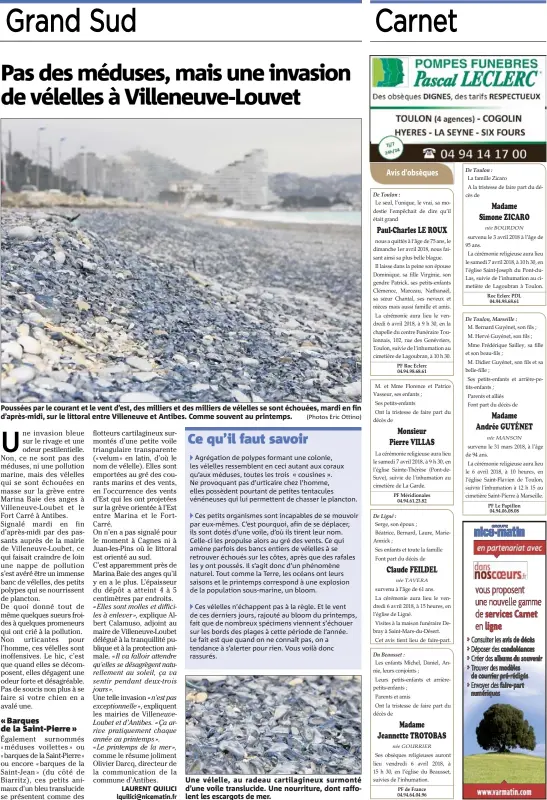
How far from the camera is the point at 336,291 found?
281 inches

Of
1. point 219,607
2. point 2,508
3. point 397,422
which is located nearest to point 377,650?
point 219,607

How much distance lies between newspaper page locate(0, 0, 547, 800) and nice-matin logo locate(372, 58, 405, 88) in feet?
0.05

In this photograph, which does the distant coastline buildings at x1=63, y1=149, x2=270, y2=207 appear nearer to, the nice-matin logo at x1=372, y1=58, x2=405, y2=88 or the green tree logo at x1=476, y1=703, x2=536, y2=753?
the nice-matin logo at x1=372, y1=58, x2=405, y2=88

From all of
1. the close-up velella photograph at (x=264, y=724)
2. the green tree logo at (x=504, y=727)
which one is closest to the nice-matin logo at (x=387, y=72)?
the close-up velella photograph at (x=264, y=724)

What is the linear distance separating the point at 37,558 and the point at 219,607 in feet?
4.60

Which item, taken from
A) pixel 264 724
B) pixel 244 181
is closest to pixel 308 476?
pixel 264 724

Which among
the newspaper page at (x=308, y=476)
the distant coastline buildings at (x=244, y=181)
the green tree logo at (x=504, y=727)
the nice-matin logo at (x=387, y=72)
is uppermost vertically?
the nice-matin logo at (x=387, y=72)

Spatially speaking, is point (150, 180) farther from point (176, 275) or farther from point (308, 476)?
point (308, 476)

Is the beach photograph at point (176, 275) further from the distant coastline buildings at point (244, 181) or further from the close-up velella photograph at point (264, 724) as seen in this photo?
the close-up velella photograph at point (264, 724)

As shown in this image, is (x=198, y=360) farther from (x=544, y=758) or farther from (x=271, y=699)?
(x=544, y=758)

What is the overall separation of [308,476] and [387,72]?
3.14 meters

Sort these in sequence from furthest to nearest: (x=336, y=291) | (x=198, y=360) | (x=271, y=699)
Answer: (x=336, y=291) → (x=198, y=360) → (x=271, y=699)

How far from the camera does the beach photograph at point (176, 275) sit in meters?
5.93

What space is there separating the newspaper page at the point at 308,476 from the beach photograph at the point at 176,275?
5 cm
